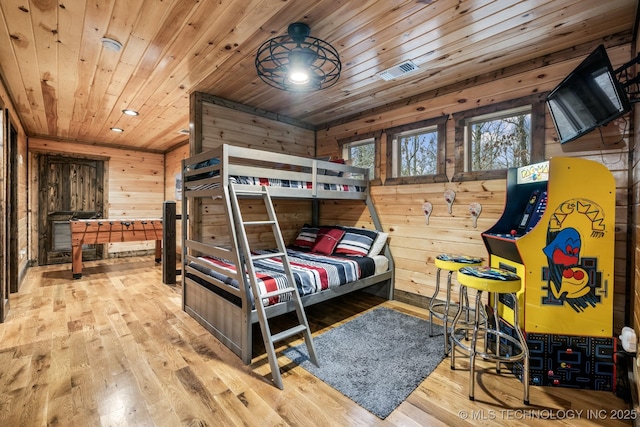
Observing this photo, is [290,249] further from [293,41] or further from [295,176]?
[293,41]

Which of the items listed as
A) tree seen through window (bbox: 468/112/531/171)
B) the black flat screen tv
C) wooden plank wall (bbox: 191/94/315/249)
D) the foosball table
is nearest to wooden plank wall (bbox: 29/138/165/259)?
the foosball table

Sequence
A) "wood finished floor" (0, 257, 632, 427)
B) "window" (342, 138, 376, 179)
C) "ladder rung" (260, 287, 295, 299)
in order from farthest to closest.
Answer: "window" (342, 138, 376, 179), "ladder rung" (260, 287, 295, 299), "wood finished floor" (0, 257, 632, 427)

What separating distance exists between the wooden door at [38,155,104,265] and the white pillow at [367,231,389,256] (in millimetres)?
5538

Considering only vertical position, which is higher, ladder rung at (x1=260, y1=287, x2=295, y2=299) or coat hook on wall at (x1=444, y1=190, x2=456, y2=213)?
coat hook on wall at (x1=444, y1=190, x2=456, y2=213)

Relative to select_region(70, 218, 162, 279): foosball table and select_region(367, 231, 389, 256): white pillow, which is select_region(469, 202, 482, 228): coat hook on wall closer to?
select_region(367, 231, 389, 256): white pillow

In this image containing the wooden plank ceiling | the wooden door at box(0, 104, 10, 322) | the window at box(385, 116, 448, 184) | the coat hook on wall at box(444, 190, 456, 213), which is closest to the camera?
the wooden plank ceiling

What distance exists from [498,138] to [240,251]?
2629mm

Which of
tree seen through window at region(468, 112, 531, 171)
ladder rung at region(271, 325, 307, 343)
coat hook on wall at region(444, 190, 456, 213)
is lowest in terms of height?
ladder rung at region(271, 325, 307, 343)

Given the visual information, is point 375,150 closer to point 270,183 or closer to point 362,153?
point 362,153

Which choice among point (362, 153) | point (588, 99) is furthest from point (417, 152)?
point (588, 99)

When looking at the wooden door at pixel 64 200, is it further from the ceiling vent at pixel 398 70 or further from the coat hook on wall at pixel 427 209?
the coat hook on wall at pixel 427 209

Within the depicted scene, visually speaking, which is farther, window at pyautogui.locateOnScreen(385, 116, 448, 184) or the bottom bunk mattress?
window at pyautogui.locateOnScreen(385, 116, 448, 184)

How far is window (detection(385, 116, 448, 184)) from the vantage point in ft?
10.4

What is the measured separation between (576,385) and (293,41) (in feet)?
9.84
